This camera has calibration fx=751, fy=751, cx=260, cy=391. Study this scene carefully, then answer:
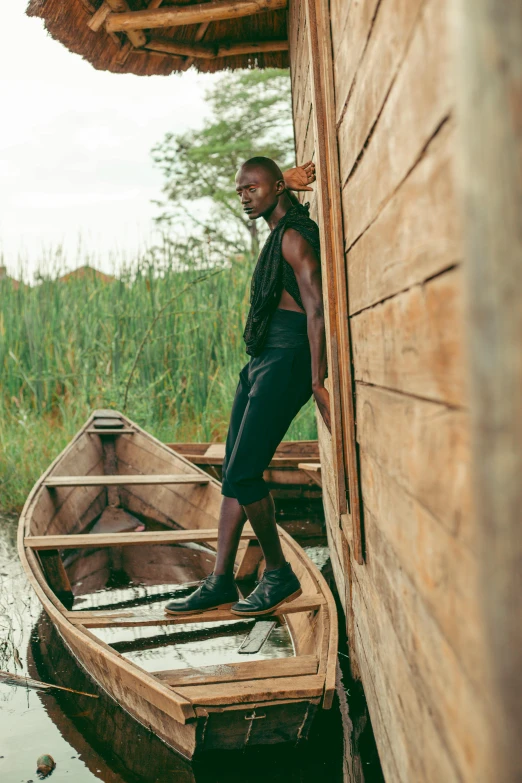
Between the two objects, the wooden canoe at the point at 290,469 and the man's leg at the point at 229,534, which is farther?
the wooden canoe at the point at 290,469

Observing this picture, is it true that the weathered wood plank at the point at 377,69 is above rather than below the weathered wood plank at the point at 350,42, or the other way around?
below

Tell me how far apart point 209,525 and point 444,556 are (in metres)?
3.50

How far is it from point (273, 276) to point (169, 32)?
3.20 metres

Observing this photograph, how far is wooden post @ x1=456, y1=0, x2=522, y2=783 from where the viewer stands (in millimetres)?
674

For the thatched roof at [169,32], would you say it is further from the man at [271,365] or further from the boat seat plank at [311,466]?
the boat seat plank at [311,466]

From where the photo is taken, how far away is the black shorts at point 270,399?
110 inches

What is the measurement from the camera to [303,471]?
5676mm

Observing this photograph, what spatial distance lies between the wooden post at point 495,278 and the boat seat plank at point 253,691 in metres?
1.65

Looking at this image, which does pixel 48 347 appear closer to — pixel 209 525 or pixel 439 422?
pixel 209 525

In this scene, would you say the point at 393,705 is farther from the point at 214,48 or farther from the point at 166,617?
the point at 214,48

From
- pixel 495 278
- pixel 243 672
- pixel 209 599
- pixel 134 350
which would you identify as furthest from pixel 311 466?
pixel 495 278

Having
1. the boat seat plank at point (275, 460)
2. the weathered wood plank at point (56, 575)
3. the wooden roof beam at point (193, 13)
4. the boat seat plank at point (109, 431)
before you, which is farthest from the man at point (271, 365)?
the boat seat plank at point (109, 431)

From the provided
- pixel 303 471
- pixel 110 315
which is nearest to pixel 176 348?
pixel 110 315

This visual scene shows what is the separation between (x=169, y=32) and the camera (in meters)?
5.11
